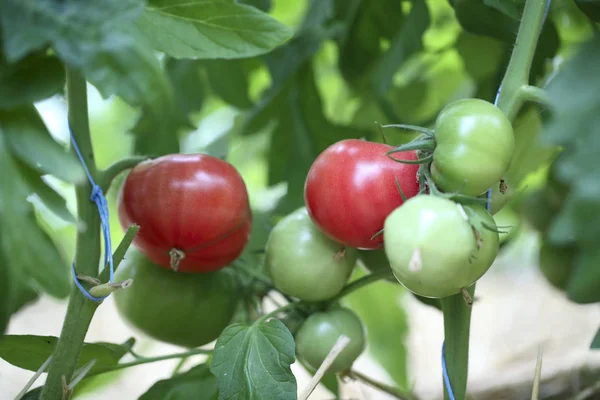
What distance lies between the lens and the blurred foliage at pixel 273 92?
0.30m

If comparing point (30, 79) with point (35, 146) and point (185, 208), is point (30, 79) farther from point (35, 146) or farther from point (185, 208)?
point (185, 208)

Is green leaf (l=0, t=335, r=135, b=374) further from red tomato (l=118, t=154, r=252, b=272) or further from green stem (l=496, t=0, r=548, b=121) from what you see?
green stem (l=496, t=0, r=548, b=121)

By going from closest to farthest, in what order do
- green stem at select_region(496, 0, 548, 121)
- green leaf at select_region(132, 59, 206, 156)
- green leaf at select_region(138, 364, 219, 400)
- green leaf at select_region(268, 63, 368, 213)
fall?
green stem at select_region(496, 0, 548, 121) → green leaf at select_region(138, 364, 219, 400) → green leaf at select_region(132, 59, 206, 156) → green leaf at select_region(268, 63, 368, 213)

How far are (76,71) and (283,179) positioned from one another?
386mm

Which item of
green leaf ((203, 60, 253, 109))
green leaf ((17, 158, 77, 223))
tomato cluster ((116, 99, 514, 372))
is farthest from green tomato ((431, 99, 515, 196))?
green leaf ((203, 60, 253, 109))

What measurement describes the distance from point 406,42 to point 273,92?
0.61ft

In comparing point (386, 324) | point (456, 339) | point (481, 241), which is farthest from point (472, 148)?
point (386, 324)

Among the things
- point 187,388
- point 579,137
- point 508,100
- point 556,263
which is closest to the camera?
point 579,137

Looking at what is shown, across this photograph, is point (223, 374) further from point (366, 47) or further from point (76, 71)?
point (366, 47)

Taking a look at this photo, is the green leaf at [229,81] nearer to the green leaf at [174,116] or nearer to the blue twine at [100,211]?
the green leaf at [174,116]

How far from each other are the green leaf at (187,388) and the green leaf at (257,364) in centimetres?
10

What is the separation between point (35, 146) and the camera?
0.35 meters

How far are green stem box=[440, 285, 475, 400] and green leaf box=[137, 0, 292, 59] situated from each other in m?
0.22

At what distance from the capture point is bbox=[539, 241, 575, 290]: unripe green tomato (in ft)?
2.21
